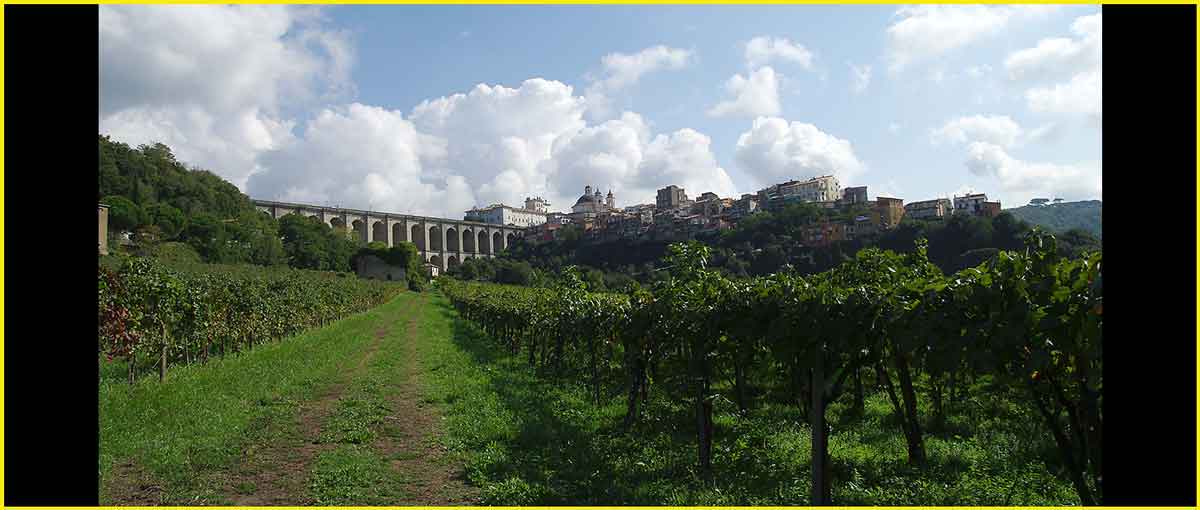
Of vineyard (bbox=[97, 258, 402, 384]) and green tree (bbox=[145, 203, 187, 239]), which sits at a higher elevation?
green tree (bbox=[145, 203, 187, 239])

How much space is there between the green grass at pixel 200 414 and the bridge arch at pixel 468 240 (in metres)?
127

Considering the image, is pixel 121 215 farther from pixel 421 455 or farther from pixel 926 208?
pixel 926 208

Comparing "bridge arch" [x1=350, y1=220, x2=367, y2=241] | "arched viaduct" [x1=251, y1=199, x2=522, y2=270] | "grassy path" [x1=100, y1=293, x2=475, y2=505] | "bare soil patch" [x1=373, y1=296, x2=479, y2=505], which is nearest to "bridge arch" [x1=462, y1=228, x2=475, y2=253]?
"arched viaduct" [x1=251, y1=199, x2=522, y2=270]

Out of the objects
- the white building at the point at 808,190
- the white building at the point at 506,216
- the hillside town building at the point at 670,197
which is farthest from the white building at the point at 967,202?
the white building at the point at 506,216

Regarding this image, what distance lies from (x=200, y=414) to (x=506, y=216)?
161846 millimetres

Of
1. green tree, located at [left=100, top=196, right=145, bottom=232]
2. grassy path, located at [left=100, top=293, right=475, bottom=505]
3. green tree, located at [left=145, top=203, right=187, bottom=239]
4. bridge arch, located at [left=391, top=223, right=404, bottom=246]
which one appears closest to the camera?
grassy path, located at [left=100, top=293, right=475, bottom=505]

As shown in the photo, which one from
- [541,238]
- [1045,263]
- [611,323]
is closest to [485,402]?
[611,323]

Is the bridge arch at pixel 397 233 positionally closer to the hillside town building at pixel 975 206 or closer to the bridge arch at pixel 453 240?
the bridge arch at pixel 453 240

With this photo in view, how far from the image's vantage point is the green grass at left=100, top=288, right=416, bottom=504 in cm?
618

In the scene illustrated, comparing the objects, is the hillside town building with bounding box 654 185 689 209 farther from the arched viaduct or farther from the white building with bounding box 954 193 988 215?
the white building with bounding box 954 193 988 215

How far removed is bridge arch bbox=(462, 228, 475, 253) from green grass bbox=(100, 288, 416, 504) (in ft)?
418
